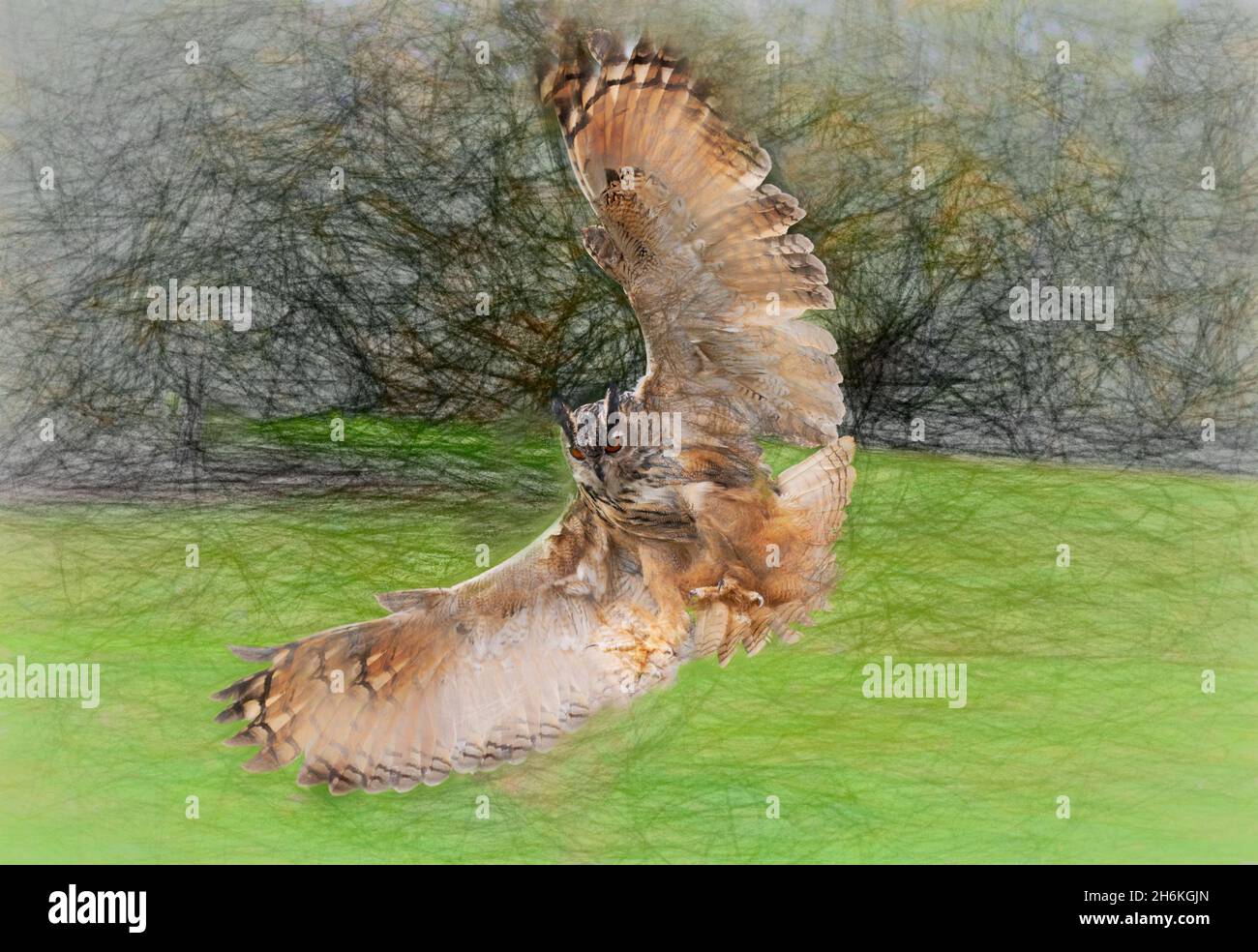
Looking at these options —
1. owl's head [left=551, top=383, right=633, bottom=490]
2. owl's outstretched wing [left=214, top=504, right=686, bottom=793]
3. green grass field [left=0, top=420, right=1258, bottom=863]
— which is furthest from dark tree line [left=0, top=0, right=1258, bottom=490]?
owl's outstretched wing [left=214, top=504, right=686, bottom=793]

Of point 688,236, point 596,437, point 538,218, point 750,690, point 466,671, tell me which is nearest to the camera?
point 688,236

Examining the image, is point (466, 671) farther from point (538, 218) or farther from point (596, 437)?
point (538, 218)

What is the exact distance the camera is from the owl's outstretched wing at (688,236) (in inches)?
163

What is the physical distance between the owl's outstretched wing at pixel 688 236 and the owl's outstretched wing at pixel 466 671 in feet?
2.46

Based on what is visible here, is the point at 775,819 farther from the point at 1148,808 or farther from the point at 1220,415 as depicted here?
the point at 1220,415

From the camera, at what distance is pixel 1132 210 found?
5.62 m

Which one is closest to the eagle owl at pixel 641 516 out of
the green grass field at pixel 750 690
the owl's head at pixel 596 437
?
the owl's head at pixel 596 437

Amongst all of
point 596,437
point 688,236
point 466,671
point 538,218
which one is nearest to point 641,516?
point 596,437

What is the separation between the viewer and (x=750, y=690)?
5.17 meters

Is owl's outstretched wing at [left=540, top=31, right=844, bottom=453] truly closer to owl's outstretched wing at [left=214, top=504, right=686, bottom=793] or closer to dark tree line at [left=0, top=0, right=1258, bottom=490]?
owl's outstretched wing at [left=214, top=504, right=686, bottom=793]

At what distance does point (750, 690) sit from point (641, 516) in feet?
3.50

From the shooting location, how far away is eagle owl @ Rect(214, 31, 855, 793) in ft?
13.7

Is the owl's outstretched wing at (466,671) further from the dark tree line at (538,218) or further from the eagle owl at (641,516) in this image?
the dark tree line at (538,218)

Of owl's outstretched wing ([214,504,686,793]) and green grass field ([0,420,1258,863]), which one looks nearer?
owl's outstretched wing ([214,504,686,793])
